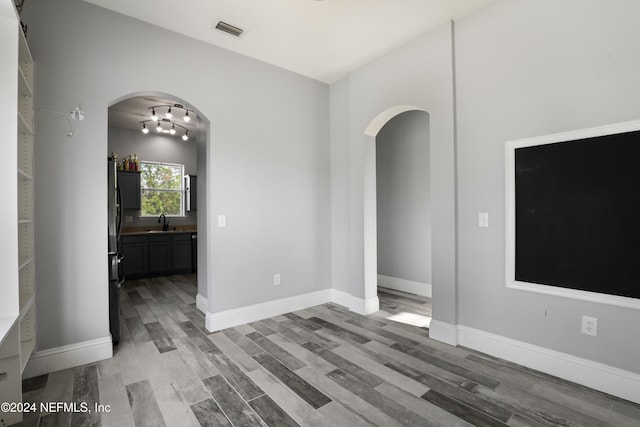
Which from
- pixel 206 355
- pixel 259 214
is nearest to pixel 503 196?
pixel 259 214

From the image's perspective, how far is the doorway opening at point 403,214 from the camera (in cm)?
449

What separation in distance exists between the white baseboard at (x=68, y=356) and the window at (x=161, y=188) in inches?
178

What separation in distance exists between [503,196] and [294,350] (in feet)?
7.35

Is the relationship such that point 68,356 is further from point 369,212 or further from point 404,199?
point 404,199

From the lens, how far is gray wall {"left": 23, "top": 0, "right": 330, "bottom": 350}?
247cm

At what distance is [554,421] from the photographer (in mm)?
1806

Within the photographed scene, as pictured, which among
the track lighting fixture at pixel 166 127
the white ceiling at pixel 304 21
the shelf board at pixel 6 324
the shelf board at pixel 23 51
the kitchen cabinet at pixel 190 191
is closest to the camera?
the shelf board at pixel 6 324

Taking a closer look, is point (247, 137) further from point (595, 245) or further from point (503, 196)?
point (595, 245)

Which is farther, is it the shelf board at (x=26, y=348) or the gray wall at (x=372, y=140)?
the gray wall at (x=372, y=140)

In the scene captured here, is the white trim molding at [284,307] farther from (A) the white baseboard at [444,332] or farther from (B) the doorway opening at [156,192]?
(B) the doorway opening at [156,192]

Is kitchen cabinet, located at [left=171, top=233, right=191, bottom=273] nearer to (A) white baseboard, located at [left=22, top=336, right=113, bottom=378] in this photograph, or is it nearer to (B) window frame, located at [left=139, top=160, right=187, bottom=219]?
(B) window frame, located at [left=139, top=160, right=187, bottom=219]

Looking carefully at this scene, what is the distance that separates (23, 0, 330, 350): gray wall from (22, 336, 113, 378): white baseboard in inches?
2.4

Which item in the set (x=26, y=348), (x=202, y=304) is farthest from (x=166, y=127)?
(x=26, y=348)

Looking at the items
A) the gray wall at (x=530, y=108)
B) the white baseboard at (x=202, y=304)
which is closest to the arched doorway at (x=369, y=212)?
the gray wall at (x=530, y=108)
